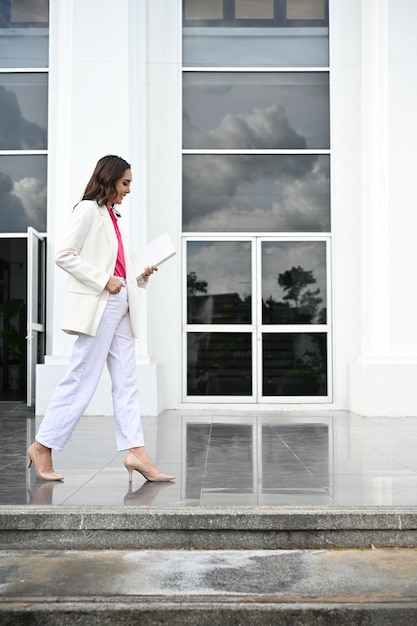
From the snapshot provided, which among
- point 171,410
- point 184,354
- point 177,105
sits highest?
point 177,105

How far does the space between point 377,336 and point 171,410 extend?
2.90m

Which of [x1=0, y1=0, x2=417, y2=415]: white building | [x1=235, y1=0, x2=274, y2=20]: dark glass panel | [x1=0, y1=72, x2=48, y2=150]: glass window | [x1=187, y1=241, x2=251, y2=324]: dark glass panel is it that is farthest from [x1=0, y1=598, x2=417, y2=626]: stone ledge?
[x1=235, y1=0, x2=274, y2=20]: dark glass panel

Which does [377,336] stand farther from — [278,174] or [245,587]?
[245,587]

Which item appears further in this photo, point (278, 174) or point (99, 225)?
point (278, 174)

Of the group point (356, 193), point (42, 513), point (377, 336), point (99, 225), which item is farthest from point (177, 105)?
point (42, 513)

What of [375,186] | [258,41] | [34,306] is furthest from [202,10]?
[34,306]

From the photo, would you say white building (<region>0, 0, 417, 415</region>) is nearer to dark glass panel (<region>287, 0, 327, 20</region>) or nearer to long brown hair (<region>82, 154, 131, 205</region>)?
dark glass panel (<region>287, 0, 327, 20</region>)

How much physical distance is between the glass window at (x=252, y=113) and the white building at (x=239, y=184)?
0.05 feet

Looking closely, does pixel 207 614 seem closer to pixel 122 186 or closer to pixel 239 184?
pixel 122 186

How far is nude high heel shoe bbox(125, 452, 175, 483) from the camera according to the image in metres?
4.65

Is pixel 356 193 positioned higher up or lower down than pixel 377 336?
higher up

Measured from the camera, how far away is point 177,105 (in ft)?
35.6

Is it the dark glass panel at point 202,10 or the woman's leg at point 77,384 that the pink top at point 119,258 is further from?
the dark glass panel at point 202,10

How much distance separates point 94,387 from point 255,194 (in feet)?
22.1
